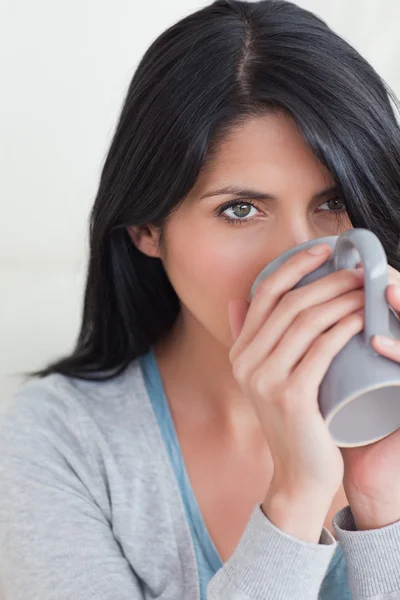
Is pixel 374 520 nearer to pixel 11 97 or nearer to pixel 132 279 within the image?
pixel 132 279

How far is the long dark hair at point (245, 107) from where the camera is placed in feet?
3.51

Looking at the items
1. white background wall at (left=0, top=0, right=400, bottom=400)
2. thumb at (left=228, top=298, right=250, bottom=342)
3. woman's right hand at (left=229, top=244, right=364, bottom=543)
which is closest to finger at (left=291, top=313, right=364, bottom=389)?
woman's right hand at (left=229, top=244, right=364, bottom=543)

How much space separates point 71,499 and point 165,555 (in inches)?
6.3

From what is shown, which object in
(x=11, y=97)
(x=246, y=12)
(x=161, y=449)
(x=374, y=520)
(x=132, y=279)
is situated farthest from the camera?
(x=11, y=97)

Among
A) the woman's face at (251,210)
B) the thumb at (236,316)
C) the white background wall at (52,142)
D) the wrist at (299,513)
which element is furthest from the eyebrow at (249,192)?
the white background wall at (52,142)

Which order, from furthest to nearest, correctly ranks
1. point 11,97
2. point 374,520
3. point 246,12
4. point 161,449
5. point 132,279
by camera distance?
point 11,97
point 132,279
point 161,449
point 246,12
point 374,520

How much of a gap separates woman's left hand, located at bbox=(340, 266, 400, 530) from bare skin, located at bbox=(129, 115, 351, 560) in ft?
0.64

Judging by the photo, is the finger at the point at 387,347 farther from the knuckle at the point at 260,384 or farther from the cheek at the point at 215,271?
the cheek at the point at 215,271

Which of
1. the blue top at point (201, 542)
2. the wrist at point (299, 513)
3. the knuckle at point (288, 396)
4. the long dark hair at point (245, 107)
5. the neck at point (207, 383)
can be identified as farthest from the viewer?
the neck at point (207, 383)

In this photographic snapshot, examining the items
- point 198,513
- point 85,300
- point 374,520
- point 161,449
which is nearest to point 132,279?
point 85,300

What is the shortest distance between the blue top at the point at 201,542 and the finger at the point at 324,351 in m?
0.45

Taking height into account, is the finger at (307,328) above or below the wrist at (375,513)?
above

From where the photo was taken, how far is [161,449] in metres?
1.28

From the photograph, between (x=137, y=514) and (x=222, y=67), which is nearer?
(x=222, y=67)
